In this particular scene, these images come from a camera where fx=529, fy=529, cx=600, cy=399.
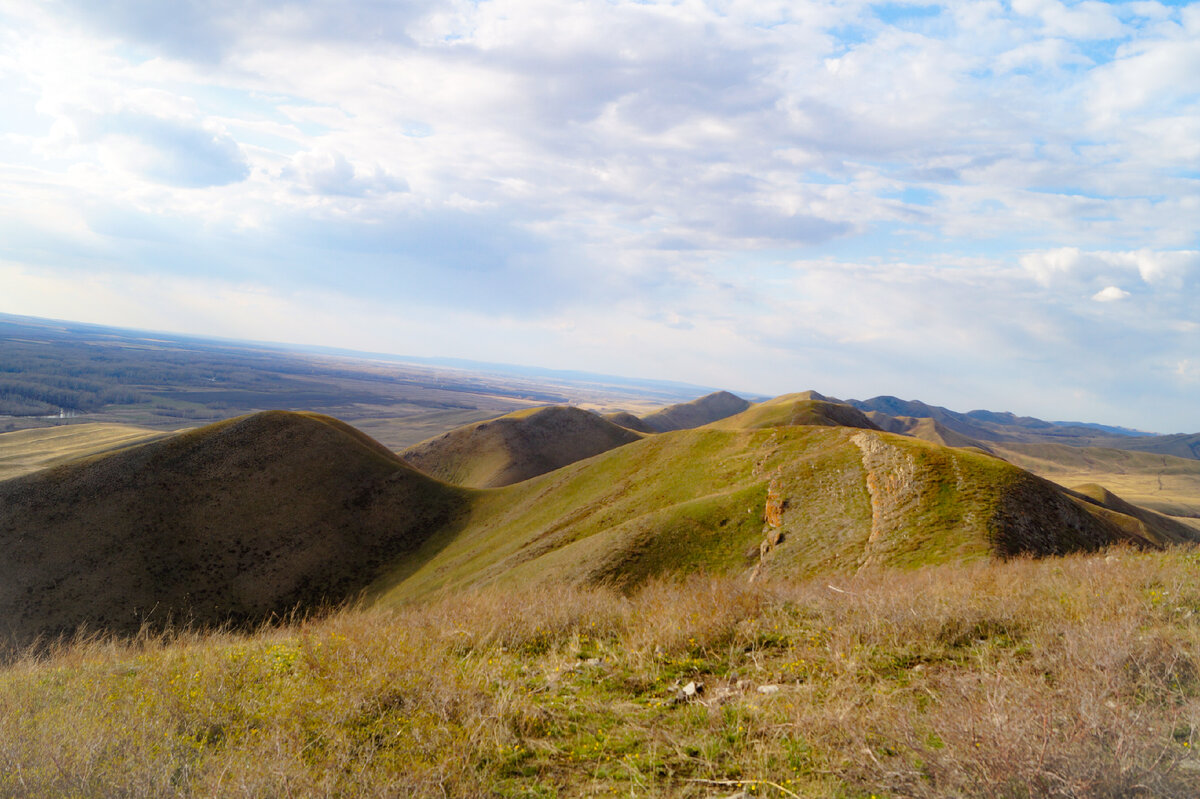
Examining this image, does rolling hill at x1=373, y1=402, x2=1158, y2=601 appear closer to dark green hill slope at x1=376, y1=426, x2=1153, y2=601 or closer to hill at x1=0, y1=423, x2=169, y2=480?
dark green hill slope at x1=376, y1=426, x2=1153, y2=601

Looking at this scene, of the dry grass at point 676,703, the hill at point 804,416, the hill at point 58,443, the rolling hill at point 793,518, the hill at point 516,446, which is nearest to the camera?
the dry grass at point 676,703

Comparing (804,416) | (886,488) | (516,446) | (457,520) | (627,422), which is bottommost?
(457,520)

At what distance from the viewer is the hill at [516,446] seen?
98000 millimetres

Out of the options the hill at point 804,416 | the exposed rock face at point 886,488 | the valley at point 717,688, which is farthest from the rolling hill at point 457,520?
the hill at point 804,416

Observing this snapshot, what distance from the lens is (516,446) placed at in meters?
104

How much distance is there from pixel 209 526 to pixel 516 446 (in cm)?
5966

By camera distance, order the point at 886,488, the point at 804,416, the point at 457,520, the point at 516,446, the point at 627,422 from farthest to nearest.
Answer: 1. the point at 627,422
2. the point at 516,446
3. the point at 804,416
4. the point at 457,520
5. the point at 886,488

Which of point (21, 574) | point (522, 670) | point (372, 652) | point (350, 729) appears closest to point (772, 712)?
point (522, 670)

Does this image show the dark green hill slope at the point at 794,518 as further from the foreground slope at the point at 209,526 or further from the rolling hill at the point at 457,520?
the foreground slope at the point at 209,526

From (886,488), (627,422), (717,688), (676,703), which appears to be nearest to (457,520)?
(886,488)

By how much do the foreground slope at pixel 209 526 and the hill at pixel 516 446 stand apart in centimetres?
3557

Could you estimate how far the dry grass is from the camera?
505 cm

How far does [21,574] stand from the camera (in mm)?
39750

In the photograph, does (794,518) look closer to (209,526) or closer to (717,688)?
(717,688)
